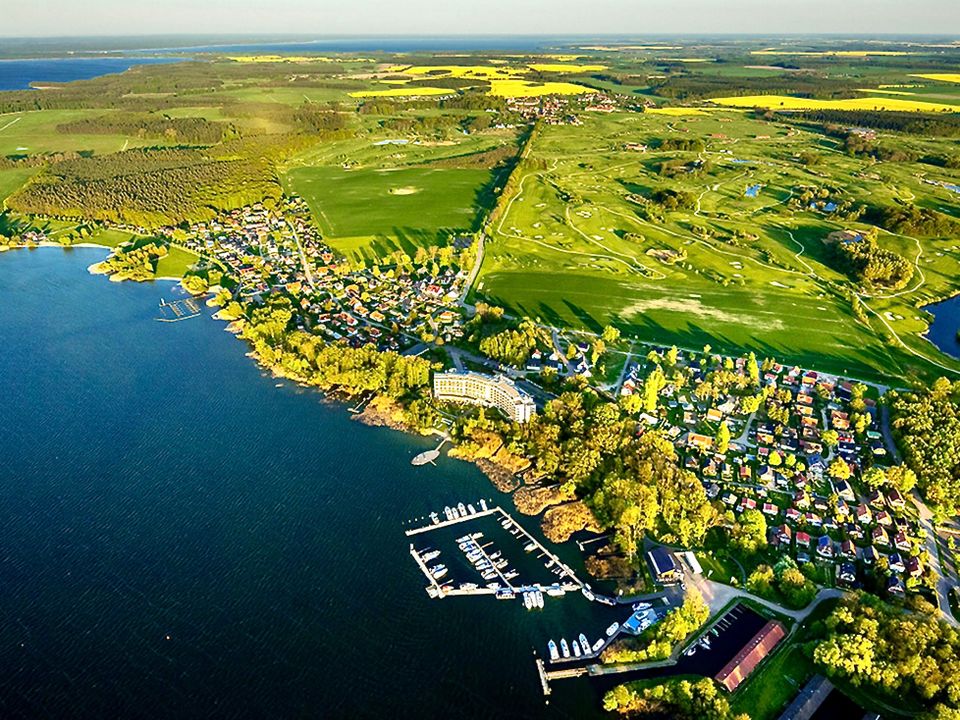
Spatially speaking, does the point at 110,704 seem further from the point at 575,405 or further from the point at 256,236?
the point at 256,236

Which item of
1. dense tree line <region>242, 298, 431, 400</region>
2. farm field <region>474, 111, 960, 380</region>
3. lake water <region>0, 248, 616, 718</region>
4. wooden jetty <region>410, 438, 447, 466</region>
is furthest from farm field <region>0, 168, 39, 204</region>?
wooden jetty <region>410, 438, 447, 466</region>

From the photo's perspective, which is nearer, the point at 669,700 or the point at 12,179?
the point at 669,700

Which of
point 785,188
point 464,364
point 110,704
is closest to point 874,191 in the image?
point 785,188

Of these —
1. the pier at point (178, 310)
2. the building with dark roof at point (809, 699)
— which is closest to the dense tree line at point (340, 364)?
the pier at point (178, 310)

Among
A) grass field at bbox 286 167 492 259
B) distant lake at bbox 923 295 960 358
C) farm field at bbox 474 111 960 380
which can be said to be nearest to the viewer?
distant lake at bbox 923 295 960 358

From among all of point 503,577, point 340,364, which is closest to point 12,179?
point 340,364

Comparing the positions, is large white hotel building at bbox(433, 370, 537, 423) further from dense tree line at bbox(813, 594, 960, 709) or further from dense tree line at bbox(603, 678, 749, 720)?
dense tree line at bbox(813, 594, 960, 709)

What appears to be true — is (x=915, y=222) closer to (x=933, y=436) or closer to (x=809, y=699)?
(x=933, y=436)
